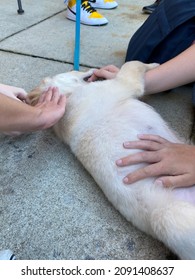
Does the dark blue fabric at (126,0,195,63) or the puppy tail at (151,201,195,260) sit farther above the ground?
the dark blue fabric at (126,0,195,63)

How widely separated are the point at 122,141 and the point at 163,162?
19 centimetres

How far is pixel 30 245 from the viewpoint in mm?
1203

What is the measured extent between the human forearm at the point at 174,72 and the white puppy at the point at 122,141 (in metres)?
0.07

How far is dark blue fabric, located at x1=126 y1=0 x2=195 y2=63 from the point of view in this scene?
1.90 meters

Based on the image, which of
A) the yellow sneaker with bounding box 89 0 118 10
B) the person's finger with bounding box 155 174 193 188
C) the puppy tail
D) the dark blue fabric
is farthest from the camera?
the yellow sneaker with bounding box 89 0 118 10

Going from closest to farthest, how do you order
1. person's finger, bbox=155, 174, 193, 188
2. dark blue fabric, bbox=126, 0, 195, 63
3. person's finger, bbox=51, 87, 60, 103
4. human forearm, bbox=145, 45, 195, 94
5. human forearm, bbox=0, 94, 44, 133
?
person's finger, bbox=155, 174, 193, 188 < human forearm, bbox=0, 94, 44, 133 < person's finger, bbox=51, 87, 60, 103 < human forearm, bbox=145, 45, 195, 94 < dark blue fabric, bbox=126, 0, 195, 63

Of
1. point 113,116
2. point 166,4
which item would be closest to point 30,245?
point 113,116

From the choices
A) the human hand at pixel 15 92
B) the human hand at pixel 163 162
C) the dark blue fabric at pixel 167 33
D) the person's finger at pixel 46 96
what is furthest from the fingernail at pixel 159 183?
the dark blue fabric at pixel 167 33

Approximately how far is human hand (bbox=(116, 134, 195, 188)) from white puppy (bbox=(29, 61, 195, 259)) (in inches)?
0.9

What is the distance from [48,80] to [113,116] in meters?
0.47

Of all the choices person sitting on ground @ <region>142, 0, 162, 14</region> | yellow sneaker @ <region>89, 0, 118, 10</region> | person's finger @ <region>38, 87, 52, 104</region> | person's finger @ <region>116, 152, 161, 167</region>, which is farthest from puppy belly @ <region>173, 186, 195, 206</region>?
yellow sneaker @ <region>89, 0, 118, 10</region>

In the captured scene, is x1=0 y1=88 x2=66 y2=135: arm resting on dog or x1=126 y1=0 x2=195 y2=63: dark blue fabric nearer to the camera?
x1=0 y1=88 x2=66 y2=135: arm resting on dog

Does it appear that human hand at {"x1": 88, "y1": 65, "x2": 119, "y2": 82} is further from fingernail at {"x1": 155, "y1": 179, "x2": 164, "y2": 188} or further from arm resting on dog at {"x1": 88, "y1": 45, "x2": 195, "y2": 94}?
fingernail at {"x1": 155, "y1": 179, "x2": 164, "y2": 188}
